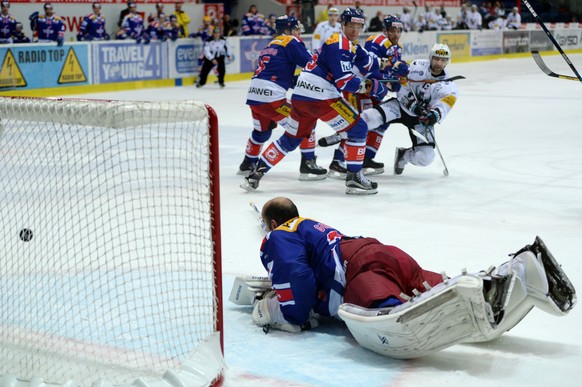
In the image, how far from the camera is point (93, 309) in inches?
162

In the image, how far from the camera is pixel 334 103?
731cm

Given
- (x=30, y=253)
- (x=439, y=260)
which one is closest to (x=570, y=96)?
(x=439, y=260)

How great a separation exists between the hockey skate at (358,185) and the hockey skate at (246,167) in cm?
116

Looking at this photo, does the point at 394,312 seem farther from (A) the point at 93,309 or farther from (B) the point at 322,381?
(A) the point at 93,309

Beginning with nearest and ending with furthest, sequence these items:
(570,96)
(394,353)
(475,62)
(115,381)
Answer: (115,381), (394,353), (570,96), (475,62)

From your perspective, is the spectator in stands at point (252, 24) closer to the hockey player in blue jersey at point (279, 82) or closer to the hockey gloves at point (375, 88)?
the hockey player in blue jersey at point (279, 82)

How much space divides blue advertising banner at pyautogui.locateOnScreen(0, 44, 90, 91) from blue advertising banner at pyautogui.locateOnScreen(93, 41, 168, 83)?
0.32 metres

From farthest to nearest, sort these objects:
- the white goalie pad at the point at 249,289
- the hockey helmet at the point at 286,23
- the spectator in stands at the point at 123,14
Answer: the spectator in stands at the point at 123,14 < the hockey helmet at the point at 286,23 < the white goalie pad at the point at 249,289

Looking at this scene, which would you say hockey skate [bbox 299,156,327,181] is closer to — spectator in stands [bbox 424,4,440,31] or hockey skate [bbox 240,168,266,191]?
hockey skate [bbox 240,168,266,191]

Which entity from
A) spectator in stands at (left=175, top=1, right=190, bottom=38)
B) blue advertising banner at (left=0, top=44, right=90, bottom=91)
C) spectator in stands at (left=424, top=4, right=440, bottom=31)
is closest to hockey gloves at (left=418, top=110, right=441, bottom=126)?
blue advertising banner at (left=0, top=44, right=90, bottom=91)

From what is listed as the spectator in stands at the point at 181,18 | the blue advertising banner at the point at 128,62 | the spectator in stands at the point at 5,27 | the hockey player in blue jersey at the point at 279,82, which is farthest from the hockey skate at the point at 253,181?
the spectator in stands at the point at 181,18

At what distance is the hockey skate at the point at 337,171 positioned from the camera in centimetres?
812

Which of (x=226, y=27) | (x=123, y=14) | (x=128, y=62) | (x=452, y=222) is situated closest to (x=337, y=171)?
(x=452, y=222)

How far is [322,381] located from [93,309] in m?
1.23
